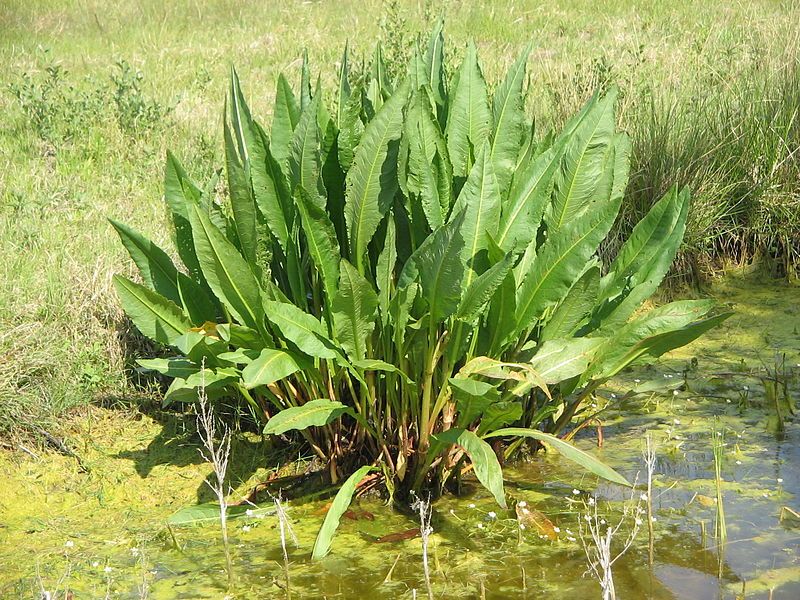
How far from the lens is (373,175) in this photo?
10.8 ft

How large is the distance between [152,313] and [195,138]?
3346 mm

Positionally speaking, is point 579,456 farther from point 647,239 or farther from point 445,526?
point 647,239

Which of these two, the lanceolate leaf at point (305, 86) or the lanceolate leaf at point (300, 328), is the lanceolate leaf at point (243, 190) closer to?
the lanceolate leaf at point (305, 86)

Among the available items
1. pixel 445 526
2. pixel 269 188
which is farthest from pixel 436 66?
pixel 445 526

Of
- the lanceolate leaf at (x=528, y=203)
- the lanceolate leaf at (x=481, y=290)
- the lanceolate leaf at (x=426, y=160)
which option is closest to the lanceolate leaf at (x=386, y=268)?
the lanceolate leaf at (x=426, y=160)

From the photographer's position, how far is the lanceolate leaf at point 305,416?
3113 millimetres

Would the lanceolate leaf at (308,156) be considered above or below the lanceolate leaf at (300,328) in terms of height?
above

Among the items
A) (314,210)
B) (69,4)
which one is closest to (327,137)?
(314,210)

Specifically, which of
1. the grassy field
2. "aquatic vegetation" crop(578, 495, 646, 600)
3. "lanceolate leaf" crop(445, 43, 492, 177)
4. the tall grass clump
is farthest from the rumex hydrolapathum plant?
the tall grass clump

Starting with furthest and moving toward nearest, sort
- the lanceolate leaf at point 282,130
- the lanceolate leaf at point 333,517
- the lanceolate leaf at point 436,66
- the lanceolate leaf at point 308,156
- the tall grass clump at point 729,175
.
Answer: the tall grass clump at point 729,175 → the lanceolate leaf at point 436,66 → the lanceolate leaf at point 282,130 → the lanceolate leaf at point 308,156 → the lanceolate leaf at point 333,517

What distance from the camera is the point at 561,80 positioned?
256 inches

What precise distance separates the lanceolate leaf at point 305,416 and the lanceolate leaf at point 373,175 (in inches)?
19.7

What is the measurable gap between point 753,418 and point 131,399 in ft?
8.63

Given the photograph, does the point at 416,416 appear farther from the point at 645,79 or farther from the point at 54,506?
the point at 645,79
